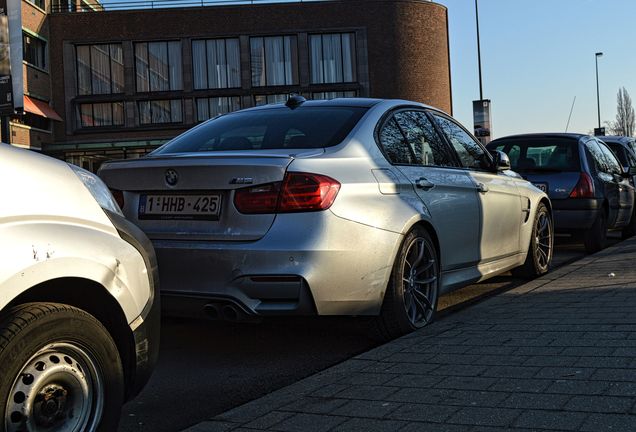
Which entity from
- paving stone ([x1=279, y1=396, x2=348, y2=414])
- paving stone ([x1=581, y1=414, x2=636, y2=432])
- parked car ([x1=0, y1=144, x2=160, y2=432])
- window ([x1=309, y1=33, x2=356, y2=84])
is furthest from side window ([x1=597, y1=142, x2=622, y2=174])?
window ([x1=309, y1=33, x2=356, y2=84])

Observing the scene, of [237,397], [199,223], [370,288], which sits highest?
[199,223]

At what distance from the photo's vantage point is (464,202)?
5473 millimetres

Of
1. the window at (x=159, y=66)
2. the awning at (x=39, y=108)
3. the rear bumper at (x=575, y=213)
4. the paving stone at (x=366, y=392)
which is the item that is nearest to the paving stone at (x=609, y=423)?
the paving stone at (x=366, y=392)

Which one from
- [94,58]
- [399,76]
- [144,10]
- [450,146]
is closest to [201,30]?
[144,10]

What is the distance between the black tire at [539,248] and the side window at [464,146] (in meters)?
1.13

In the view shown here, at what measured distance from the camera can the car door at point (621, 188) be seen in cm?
1036

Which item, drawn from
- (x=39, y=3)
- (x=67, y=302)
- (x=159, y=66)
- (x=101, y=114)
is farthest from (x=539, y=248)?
(x=39, y=3)

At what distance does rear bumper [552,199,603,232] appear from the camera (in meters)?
9.02

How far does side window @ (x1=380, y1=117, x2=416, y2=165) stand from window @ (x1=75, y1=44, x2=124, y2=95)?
43623mm

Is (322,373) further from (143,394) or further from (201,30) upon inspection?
(201,30)

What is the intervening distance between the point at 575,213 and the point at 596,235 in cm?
53

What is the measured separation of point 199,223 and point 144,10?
147 feet

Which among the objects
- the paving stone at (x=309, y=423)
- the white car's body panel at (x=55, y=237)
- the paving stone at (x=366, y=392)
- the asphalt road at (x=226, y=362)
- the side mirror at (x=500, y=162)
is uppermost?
the side mirror at (x=500, y=162)

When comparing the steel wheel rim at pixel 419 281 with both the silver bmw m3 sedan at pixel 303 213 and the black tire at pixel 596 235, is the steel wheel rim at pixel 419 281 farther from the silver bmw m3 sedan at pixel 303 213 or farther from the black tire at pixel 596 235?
the black tire at pixel 596 235
